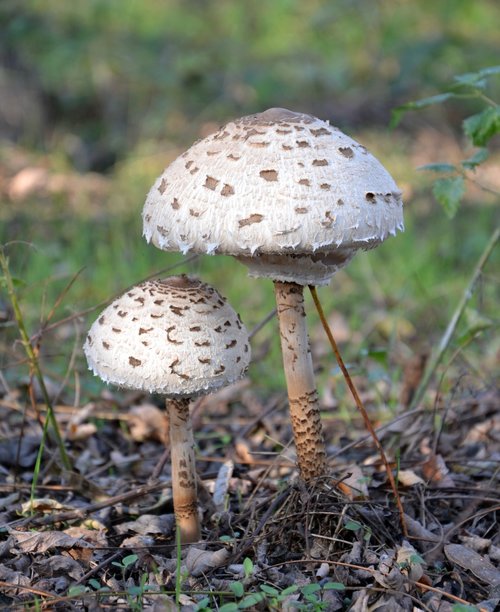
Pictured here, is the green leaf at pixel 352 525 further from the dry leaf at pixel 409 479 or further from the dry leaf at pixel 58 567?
the dry leaf at pixel 58 567

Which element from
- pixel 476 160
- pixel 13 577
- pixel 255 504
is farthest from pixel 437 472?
pixel 13 577

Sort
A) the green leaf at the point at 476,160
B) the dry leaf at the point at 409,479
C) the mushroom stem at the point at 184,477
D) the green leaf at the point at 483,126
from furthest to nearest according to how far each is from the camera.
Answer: the dry leaf at the point at 409,479 → the green leaf at the point at 476,160 → the green leaf at the point at 483,126 → the mushroom stem at the point at 184,477

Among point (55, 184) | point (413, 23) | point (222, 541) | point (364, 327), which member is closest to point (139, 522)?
point (222, 541)

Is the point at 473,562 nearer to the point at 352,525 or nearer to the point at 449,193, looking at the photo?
the point at 352,525

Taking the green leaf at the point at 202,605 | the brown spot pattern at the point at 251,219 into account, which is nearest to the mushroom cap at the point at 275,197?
the brown spot pattern at the point at 251,219

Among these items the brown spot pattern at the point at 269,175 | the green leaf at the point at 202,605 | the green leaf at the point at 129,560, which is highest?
the brown spot pattern at the point at 269,175

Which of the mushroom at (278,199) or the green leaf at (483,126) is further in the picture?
the green leaf at (483,126)
